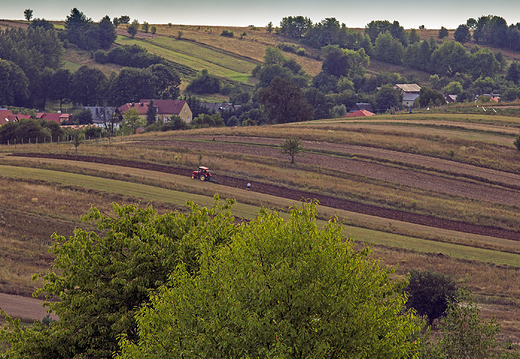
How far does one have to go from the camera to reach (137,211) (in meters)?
21.4

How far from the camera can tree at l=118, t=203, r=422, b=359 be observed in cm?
1235

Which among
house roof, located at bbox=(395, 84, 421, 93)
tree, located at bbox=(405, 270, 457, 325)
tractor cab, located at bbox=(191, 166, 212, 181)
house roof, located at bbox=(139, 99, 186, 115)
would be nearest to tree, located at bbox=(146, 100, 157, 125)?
house roof, located at bbox=(139, 99, 186, 115)

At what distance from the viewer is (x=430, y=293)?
3075cm

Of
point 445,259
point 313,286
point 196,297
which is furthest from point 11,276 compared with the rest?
point 445,259

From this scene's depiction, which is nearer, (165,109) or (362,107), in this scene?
(165,109)

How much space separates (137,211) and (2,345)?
12.3 metres

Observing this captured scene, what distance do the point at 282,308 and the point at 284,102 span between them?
10806cm

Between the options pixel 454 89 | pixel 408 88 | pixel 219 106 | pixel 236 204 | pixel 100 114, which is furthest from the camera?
pixel 408 88

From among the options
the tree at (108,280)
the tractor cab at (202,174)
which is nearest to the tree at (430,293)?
the tree at (108,280)

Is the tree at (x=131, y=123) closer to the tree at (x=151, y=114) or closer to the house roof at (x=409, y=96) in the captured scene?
the tree at (x=151, y=114)

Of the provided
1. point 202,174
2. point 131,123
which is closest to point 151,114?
point 131,123

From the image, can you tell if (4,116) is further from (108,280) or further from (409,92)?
(409,92)

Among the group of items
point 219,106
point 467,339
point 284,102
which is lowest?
point 219,106

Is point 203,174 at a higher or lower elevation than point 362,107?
lower
